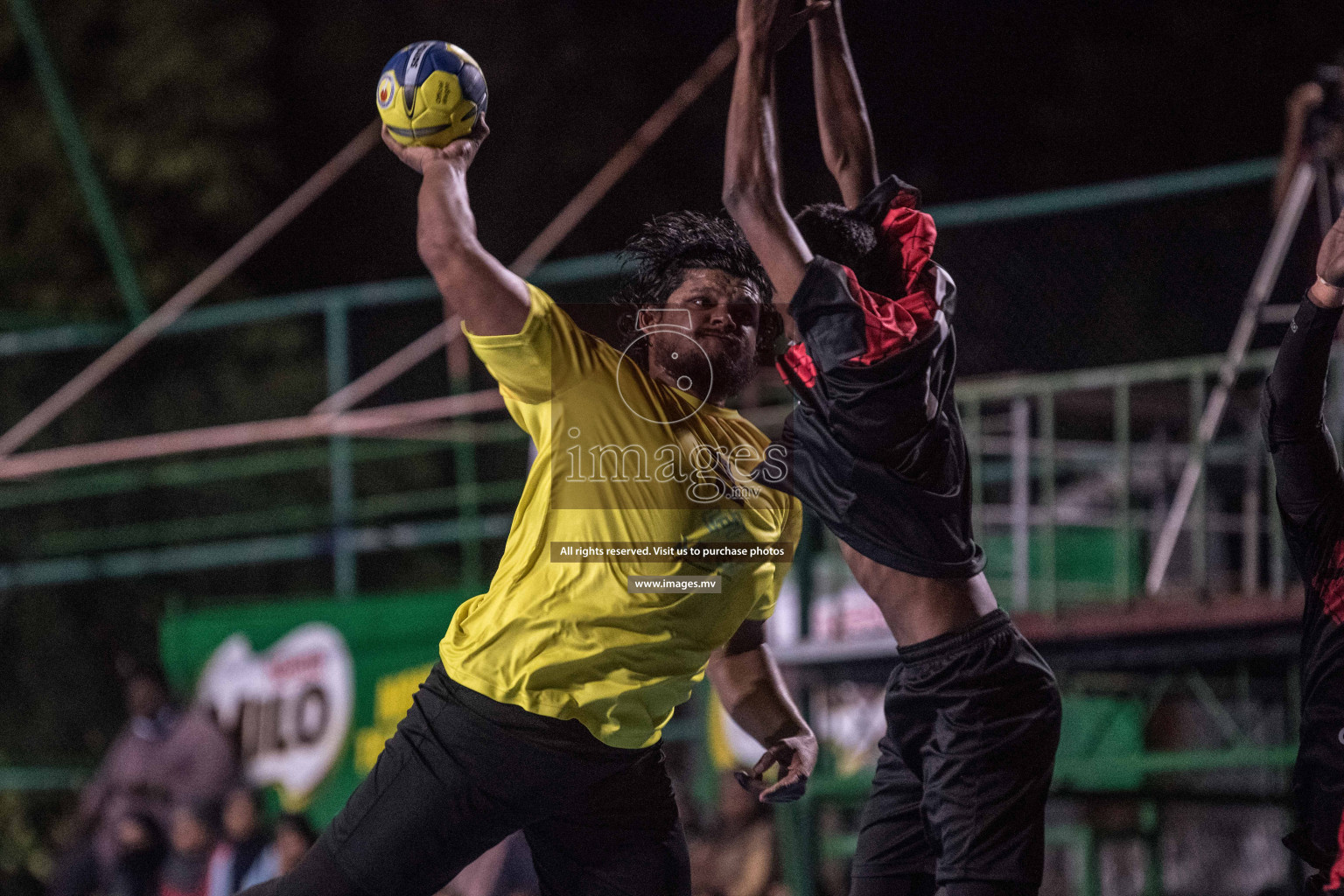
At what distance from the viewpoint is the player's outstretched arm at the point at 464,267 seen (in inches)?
99.1

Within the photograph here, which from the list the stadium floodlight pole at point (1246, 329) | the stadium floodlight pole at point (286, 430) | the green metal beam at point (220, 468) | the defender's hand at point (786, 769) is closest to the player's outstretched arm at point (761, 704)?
the defender's hand at point (786, 769)

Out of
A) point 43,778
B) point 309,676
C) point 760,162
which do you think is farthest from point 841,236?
point 43,778

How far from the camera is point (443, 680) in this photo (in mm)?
2791

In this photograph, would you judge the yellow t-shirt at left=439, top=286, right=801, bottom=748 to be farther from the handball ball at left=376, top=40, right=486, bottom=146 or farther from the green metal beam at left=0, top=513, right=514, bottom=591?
the green metal beam at left=0, top=513, right=514, bottom=591

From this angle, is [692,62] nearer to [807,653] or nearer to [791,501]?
[807,653]

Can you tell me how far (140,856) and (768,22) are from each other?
537cm

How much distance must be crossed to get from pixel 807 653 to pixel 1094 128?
2404 millimetres

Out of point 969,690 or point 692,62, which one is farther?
point 692,62

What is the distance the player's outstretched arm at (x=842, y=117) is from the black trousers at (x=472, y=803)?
1.24 m

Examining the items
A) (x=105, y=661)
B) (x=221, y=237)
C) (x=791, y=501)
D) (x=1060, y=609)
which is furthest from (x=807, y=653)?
(x=221, y=237)

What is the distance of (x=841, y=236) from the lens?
9.31ft

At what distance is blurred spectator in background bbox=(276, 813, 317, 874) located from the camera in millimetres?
6051

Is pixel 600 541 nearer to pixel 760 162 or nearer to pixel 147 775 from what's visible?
pixel 760 162

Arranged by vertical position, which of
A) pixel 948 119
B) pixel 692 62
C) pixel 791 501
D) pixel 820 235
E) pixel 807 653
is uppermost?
pixel 692 62
